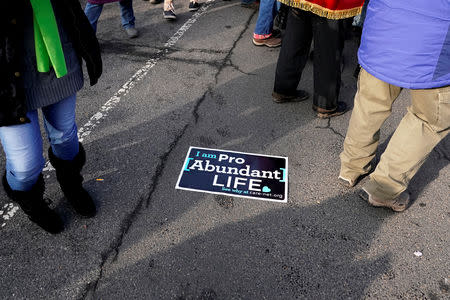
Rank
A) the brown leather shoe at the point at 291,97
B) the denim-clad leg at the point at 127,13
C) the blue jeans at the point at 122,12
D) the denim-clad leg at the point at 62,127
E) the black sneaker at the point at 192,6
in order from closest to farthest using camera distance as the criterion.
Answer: the denim-clad leg at the point at 62,127
the brown leather shoe at the point at 291,97
the blue jeans at the point at 122,12
the denim-clad leg at the point at 127,13
the black sneaker at the point at 192,6

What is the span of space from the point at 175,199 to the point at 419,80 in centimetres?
174

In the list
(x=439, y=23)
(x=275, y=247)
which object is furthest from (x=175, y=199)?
(x=439, y=23)

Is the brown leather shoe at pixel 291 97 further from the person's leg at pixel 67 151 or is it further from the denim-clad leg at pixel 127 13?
the denim-clad leg at pixel 127 13

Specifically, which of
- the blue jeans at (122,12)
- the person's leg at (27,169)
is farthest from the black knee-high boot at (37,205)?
the blue jeans at (122,12)

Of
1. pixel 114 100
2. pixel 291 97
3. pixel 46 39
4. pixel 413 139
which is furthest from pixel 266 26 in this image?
pixel 46 39

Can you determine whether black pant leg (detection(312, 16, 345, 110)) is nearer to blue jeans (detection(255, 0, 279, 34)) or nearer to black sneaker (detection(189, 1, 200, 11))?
blue jeans (detection(255, 0, 279, 34))

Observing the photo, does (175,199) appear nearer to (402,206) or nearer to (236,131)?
(236,131)

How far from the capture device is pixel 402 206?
2.34m

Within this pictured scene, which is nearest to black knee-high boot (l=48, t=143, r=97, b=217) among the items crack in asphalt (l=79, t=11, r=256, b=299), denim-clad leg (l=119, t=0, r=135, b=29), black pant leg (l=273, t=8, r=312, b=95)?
crack in asphalt (l=79, t=11, r=256, b=299)

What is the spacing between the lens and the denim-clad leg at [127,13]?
14.5ft

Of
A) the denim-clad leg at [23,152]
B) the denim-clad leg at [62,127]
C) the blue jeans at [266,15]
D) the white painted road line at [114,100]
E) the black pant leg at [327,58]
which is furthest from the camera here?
the blue jeans at [266,15]

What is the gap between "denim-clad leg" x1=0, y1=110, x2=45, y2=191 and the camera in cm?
166

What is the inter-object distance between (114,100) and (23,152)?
71.4 inches

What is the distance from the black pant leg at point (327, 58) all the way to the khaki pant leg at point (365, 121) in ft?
2.45
